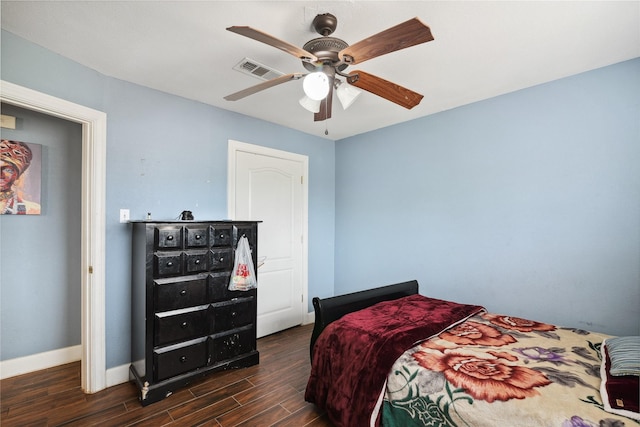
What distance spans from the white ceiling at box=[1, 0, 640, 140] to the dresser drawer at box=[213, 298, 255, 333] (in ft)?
6.27

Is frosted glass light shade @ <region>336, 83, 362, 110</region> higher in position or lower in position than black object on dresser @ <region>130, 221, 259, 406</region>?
higher

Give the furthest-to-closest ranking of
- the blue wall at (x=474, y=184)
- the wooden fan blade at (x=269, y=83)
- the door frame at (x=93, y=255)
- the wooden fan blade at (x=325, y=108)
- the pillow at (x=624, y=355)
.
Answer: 1. the door frame at (x=93, y=255)
2. the blue wall at (x=474, y=184)
3. the wooden fan blade at (x=325, y=108)
4. the wooden fan blade at (x=269, y=83)
5. the pillow at (x=624, y=355)

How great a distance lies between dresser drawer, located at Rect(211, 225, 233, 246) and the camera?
250cm

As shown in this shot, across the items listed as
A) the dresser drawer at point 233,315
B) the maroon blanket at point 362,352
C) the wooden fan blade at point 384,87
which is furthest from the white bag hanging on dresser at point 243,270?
the wooden fan blade at point 384,87

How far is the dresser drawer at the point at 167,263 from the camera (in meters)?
2.22

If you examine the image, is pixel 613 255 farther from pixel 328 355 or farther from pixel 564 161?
pixel 328 355

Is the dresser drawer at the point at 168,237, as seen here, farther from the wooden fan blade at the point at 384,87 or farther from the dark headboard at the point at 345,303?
the wooden fan blade at the point at 384,87

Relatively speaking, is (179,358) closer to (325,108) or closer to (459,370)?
(459,370)

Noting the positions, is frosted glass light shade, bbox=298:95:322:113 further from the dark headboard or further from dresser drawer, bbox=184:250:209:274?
dresser drawer, bbox=184:250:209:274

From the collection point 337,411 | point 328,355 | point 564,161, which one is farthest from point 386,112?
point 337,411

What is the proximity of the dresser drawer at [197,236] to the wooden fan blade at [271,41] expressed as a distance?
154 centimetres

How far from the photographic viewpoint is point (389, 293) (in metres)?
2.53

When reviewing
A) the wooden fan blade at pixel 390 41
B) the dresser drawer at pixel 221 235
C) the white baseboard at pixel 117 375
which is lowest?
the white baseboard at pixel 117 375

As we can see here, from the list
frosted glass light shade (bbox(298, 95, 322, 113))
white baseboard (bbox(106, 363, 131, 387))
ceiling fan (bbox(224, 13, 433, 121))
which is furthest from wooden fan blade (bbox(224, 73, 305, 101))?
white baseboard (bbox(106, 363, 131, 387))
